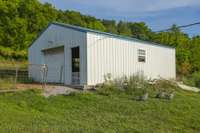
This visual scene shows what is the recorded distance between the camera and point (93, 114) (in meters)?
10.6

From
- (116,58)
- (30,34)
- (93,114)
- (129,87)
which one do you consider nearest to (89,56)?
(116,58)

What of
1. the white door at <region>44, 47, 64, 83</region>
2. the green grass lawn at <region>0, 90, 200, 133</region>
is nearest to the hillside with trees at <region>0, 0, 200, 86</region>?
the white door at <region>44, 47, 64, 83</region>

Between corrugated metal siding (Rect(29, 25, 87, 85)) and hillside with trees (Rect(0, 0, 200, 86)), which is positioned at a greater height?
hillside with trees (Rect(0, 0, 200, 86))

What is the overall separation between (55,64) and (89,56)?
12.9 ft

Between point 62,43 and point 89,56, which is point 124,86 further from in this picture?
point 62,43

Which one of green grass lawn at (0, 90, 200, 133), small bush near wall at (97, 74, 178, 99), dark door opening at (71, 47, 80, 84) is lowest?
green grass lawn at (0, 90, 200, 133)

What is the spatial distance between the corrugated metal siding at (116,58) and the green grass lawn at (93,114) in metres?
2.20

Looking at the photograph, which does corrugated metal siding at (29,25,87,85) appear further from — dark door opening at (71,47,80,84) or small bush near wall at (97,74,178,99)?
small bush near wall at (97,74,178,99)

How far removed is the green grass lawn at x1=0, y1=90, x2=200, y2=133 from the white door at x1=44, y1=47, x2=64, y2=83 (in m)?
4.81

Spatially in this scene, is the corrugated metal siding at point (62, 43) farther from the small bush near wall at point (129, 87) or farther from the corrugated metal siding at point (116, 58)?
the small bush near wall at point (129, 87)

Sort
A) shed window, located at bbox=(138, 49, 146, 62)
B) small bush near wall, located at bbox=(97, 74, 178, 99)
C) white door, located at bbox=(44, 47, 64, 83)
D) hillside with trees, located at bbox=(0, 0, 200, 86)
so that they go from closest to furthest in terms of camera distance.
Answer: small bush near wall, located at bbox=(97, 74, 178, 99), white door, located at bbox=(44, 47, 64, 83), shed window, located at bbox=(138, 49, 146, 62), hillside with trees, located at bbox=(0, 0, 200, 86)

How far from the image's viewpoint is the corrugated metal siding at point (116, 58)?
1580cm

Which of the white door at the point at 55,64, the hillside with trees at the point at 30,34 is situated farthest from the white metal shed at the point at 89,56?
the hillside with trees at the point at 30,34

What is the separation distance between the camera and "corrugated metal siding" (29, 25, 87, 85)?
624 inches
